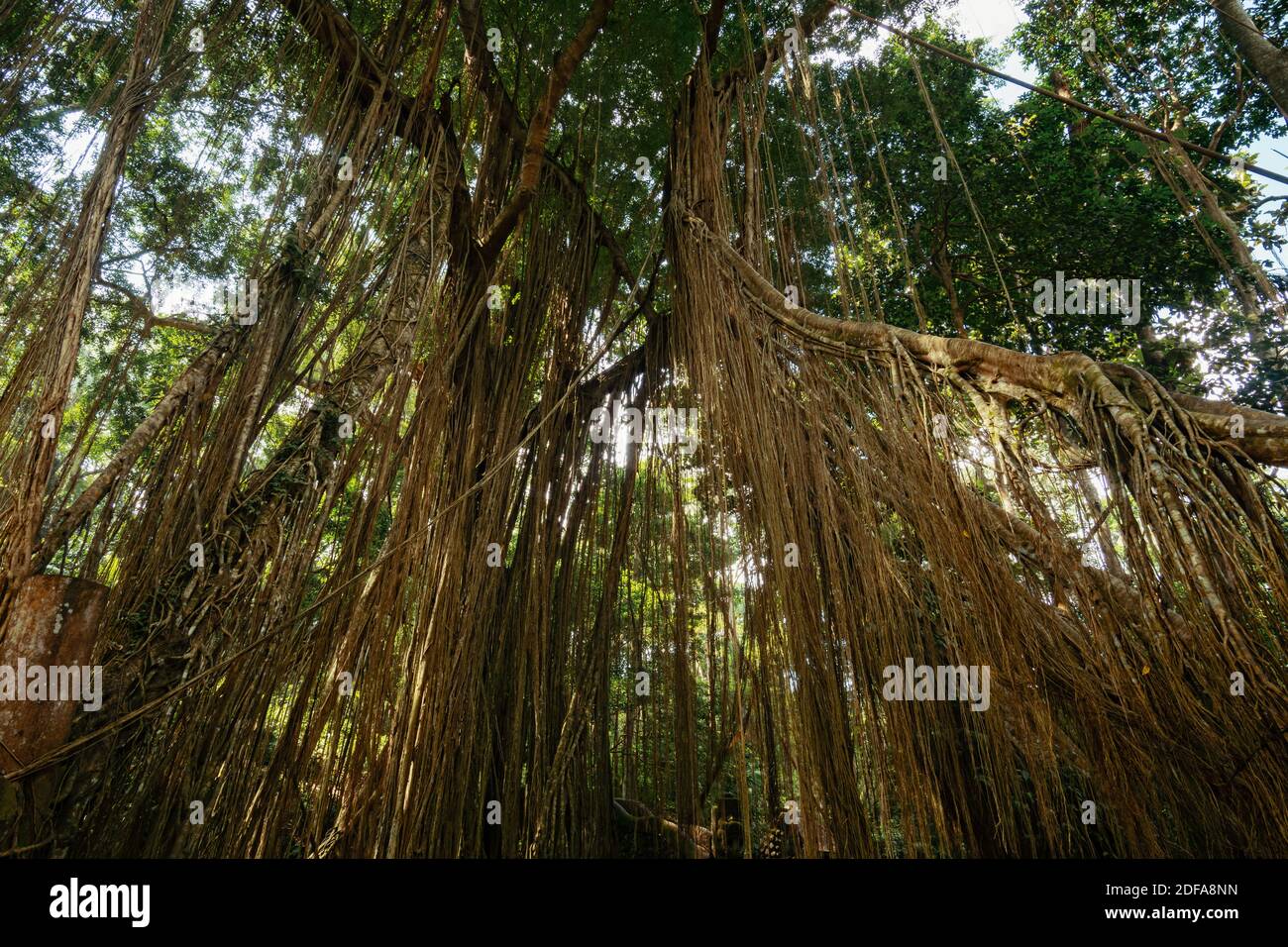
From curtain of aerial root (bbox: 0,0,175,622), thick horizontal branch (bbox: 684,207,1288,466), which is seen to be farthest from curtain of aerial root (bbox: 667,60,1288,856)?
curtain of aerial root (bbox: 0,0,175,622)

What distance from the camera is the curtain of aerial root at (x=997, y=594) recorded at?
2.42ft

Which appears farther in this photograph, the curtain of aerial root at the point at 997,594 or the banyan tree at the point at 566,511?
the banyan tree at the point at 566,511

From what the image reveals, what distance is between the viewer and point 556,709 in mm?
2135

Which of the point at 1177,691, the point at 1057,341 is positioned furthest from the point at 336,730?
the point at 1057,341

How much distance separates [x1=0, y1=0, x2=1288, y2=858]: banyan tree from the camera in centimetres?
92

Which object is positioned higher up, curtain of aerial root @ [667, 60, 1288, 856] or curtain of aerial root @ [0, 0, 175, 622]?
curtain of aerial root @ [0, 0, 175, 622]

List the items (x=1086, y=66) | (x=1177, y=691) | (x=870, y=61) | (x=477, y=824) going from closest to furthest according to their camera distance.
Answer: (x=1177, y=691)
(x=477, y=824)
(x=870, y=61)
(x=1086, y=66)

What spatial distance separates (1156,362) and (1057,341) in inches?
26.4

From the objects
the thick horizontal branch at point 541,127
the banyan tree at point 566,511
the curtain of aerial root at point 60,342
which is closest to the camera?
the banyan tree at point 566,511

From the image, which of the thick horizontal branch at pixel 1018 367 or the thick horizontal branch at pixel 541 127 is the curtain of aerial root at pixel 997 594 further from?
the thick horizontal branch at pixel 541 127

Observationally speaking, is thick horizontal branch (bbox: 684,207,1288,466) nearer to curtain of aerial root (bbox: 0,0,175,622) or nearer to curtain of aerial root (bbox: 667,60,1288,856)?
curtain of aerial root (bbox: 667,60,1288,856)

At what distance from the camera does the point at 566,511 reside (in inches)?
97.3

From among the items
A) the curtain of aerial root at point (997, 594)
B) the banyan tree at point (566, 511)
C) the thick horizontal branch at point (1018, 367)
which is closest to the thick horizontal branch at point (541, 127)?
the banyan tree at point (566, 511)
